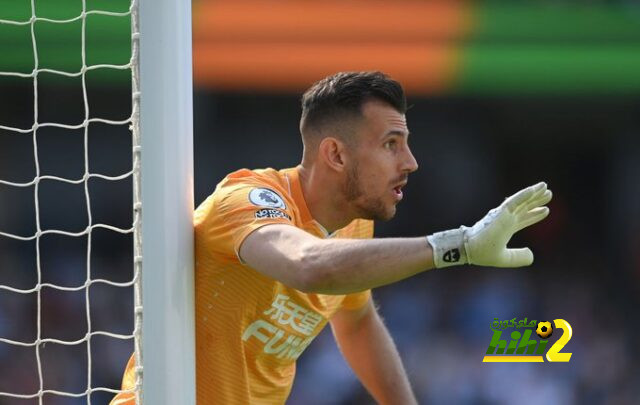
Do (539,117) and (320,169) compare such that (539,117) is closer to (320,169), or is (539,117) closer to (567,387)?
(567,387)

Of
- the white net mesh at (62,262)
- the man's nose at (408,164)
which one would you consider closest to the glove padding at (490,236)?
the man's nose at (408,164)

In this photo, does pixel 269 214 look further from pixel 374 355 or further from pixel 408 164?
pixel 374 355

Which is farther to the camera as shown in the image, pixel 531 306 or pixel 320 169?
pixel 531 306

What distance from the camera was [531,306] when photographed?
8.19 metres

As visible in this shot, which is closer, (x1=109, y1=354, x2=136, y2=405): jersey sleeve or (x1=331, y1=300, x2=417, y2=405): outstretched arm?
(x1=109, y1=354, x2=136, y2=405): jersey sleeve

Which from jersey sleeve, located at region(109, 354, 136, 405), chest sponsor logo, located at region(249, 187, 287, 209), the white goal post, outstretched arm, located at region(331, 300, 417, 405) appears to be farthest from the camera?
outstretched arm, located at region(331, 300, 417, 405)

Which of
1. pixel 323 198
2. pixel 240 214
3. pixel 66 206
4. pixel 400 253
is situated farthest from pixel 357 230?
pixel 66 206

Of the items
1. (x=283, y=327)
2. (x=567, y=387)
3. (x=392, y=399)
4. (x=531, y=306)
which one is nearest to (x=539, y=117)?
(x=531, y=306)

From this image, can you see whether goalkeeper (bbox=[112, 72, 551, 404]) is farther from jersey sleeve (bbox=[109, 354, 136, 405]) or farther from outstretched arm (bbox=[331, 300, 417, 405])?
outstretched arm (bbox=[331, 300, 417, 405])

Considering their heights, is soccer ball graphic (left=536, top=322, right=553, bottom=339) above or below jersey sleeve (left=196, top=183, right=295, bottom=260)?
below

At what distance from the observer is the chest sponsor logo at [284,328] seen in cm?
295

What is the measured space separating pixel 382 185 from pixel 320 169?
19 cm

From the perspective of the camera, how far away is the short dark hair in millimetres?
3029

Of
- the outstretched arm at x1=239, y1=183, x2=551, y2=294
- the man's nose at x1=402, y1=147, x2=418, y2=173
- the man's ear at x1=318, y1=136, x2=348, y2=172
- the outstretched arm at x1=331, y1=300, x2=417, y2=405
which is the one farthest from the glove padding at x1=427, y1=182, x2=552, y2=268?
the outstretched arm at x1=331, y1=300, x2=417, y2=405
